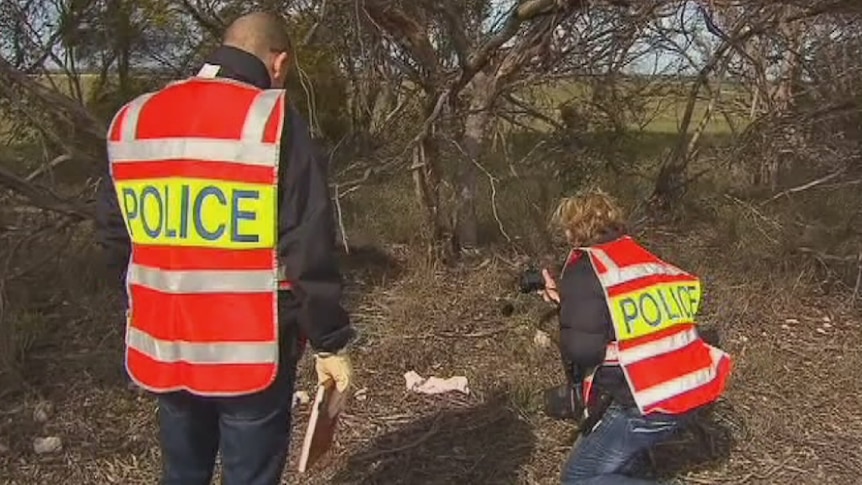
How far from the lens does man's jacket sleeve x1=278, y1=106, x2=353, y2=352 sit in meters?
2.61

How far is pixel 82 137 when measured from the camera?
227 inches

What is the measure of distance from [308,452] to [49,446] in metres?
1.73

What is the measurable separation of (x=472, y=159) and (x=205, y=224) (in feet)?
13.9

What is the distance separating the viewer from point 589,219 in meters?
3.61

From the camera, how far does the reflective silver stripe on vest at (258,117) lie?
260 centimetres

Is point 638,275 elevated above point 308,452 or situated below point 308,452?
above

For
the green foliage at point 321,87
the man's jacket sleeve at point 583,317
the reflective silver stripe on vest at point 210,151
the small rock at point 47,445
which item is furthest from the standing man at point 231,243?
the green foliage at point 321,87

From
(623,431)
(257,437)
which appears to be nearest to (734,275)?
(623,431)

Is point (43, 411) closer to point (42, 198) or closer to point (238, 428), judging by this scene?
point (42, 198)

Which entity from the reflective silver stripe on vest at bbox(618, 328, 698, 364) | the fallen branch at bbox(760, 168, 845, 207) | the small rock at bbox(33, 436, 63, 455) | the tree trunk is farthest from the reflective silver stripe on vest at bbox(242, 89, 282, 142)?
the fallen branch at bbox(760, 168, 845, 207)

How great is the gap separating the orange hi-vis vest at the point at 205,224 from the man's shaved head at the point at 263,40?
149mm

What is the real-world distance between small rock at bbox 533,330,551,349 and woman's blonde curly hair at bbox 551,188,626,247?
84.0 inches

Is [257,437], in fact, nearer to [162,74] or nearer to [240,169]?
[240,169]

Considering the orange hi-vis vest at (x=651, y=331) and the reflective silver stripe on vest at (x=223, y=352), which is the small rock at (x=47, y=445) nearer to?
the reflective silver stripe on vest at (x=223, y=352)
